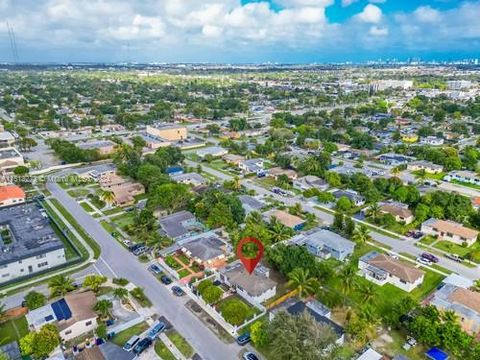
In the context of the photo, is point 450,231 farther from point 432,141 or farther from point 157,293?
point 432,141

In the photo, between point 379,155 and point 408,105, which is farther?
A: point 408,105

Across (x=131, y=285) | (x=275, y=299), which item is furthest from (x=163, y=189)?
(x=275, y=299)

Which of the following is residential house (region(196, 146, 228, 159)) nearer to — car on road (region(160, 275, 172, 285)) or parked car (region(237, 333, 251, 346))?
car on road (region(160, 275, 172, 285))

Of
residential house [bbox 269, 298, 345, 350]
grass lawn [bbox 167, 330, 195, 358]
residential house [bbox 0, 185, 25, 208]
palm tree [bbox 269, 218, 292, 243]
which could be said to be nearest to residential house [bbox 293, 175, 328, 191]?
palm tree [bbox 269, 218, 292, 243]

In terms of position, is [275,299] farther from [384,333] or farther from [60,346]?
[60,346]

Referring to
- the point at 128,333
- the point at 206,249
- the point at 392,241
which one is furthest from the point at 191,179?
the point at 128,333
